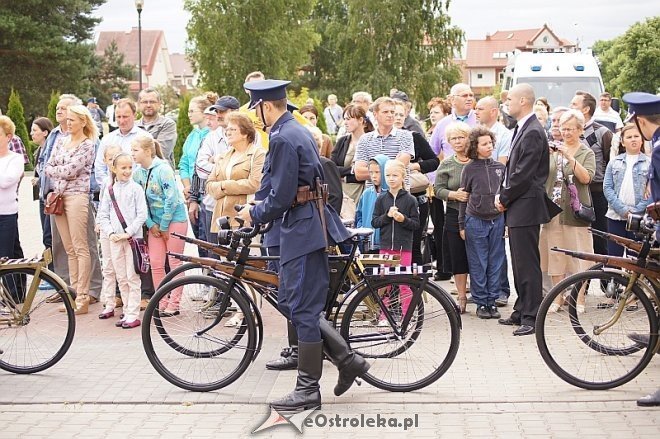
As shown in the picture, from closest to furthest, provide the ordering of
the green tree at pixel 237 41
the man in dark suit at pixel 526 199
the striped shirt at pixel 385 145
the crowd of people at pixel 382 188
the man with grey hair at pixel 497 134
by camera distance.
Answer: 1. the man in dark suit at pixel 526 199
2. the crowd of people at pixel 382 188
3. the striped shirt at pixel 385 145
4. the man with grey hair at pixel 497 134
5. the green tree at pixel 237 41

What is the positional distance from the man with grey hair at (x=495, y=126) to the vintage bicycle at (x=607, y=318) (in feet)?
10.7

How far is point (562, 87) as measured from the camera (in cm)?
2094

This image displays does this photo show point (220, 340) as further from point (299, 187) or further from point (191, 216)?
point (191, 216)

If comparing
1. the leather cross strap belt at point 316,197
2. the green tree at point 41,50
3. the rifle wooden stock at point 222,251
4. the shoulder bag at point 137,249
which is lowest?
the shoulder bag at point 137,249

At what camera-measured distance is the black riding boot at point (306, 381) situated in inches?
258

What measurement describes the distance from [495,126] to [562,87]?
424 inches

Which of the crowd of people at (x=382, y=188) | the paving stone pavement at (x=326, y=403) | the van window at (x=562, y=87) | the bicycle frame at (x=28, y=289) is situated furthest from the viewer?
the van window at (x=562, y=87)

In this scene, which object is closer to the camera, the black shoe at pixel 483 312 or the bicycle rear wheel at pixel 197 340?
the bicycle rear wheel at pixel 197 340

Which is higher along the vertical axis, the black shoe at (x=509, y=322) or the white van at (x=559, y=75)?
the white van at (x=559, y=75)

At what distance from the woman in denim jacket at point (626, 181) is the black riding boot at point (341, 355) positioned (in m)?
3.83

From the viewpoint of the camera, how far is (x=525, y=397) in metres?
6.89

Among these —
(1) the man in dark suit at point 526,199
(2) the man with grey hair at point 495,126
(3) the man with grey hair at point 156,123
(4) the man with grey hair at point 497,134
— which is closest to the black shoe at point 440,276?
(4) the man with grey hair at point 497,134

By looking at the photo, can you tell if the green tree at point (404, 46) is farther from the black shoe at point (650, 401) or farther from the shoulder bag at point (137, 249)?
the black shoe at point (650, 401)

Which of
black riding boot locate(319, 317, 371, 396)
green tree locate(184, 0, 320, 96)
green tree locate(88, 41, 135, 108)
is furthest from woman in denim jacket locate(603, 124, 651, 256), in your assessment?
green tree locate(88, 41, 135, 108)
